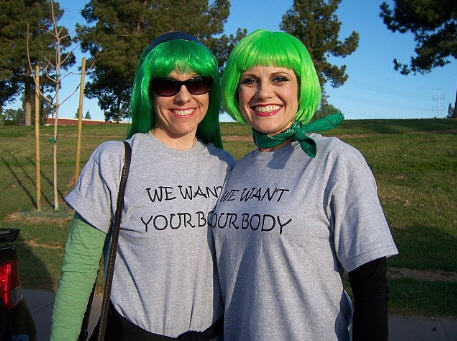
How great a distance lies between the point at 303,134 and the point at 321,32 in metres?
30.1

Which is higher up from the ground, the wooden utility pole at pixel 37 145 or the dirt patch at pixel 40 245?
the wooden utility pole at pixel 37 145

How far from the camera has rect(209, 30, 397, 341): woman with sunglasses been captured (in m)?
1.42

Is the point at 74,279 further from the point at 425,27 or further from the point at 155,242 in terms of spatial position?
the point at 425,27

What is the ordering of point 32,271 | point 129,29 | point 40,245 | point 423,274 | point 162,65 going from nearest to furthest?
point 162,65 < point 423,274 < point 32,271 < point 40,245 < point 129,29

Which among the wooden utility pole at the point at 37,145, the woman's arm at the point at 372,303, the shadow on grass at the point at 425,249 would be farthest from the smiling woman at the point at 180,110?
the wooden utility pole at the point at 37,145

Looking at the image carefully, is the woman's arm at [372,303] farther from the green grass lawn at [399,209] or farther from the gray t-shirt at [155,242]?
the green grass lawn at [399,209]

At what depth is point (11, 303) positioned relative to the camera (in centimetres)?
228

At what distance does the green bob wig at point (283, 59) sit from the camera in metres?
1.70

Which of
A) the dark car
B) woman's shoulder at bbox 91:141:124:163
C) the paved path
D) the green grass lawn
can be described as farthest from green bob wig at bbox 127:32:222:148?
the green grass lawn

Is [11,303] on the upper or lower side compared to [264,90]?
lower

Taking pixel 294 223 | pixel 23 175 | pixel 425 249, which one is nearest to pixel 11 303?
pixel 294 223

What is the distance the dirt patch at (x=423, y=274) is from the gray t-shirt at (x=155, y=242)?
378 cm

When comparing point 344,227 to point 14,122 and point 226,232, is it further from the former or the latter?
point 14,122

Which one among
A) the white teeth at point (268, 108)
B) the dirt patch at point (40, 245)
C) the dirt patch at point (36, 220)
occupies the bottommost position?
the dirt patch at point (40, 245)
